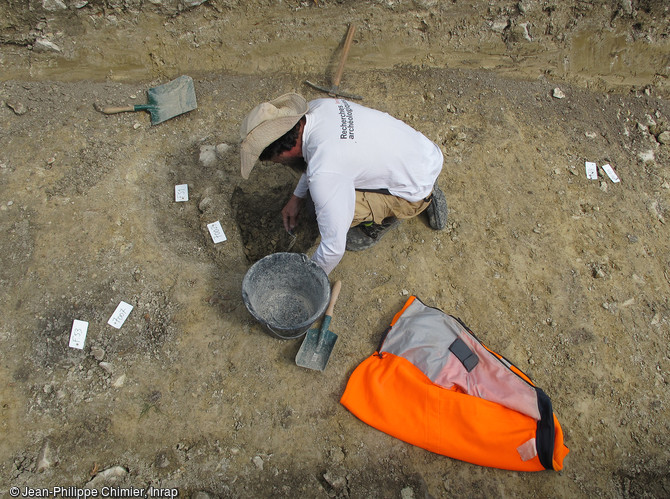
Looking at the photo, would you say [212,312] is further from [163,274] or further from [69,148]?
[69,148]

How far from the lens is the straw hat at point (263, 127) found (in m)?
2.02

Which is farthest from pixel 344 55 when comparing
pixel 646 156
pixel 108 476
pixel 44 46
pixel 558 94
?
pixel 108 476

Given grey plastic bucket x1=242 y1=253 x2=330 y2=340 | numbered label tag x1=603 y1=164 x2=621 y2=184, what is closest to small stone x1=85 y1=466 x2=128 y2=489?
grey plastic bucket x1=242 y1=253 x2=330 y2=340

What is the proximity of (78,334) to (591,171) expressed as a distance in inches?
164

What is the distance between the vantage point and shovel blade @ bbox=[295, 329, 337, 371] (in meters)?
2.34

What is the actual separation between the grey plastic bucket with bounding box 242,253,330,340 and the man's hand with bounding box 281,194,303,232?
0.46m

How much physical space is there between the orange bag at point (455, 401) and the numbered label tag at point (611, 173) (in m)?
2.19

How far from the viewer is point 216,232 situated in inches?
112

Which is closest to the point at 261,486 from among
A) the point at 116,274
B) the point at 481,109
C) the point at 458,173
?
the point at 116,274

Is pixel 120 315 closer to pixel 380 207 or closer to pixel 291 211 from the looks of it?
pixel 291 211

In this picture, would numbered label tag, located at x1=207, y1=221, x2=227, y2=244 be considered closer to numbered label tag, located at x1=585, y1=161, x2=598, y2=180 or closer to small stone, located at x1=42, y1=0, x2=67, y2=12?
small stone, located at x1=42, y1=0, x2=67, y2=12

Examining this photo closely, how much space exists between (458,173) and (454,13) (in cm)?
176

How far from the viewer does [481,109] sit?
12.0ft

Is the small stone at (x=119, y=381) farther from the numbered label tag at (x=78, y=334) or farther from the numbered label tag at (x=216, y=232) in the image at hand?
the numbered label tag at (x=216, y=232)
